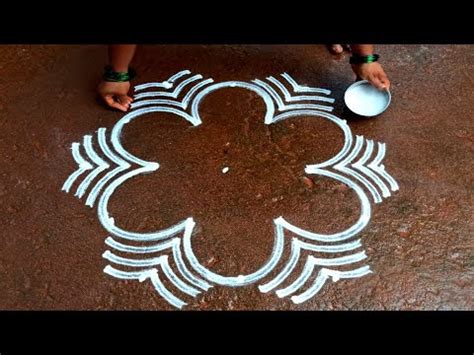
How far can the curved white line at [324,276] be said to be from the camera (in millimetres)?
2238

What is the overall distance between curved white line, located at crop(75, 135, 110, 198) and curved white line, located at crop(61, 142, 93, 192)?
4 centimetres

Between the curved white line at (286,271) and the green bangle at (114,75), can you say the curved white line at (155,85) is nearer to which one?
the green bangle at (114,75)

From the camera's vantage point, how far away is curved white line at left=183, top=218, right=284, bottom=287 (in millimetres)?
2279

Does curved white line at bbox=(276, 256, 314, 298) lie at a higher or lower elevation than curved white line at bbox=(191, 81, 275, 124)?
lower

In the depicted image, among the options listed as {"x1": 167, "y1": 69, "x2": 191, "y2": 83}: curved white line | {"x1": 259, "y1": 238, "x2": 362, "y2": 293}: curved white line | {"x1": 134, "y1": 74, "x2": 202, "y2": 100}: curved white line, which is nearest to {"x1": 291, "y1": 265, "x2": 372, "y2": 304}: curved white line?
{"x1": 259, "y1": 238, "x2": 362, "y2": 293}: curved white line

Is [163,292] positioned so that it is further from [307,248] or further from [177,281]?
[307,248]

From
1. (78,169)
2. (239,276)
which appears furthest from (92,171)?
(239,276)

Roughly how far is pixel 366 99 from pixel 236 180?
893mm

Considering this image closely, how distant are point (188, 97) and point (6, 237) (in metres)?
1.24

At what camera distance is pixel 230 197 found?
2.58 metres

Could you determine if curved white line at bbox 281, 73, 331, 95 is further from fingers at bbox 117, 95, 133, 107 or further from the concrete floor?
fingers at bbox 117, 95, 133, 107

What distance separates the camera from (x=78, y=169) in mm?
2707
